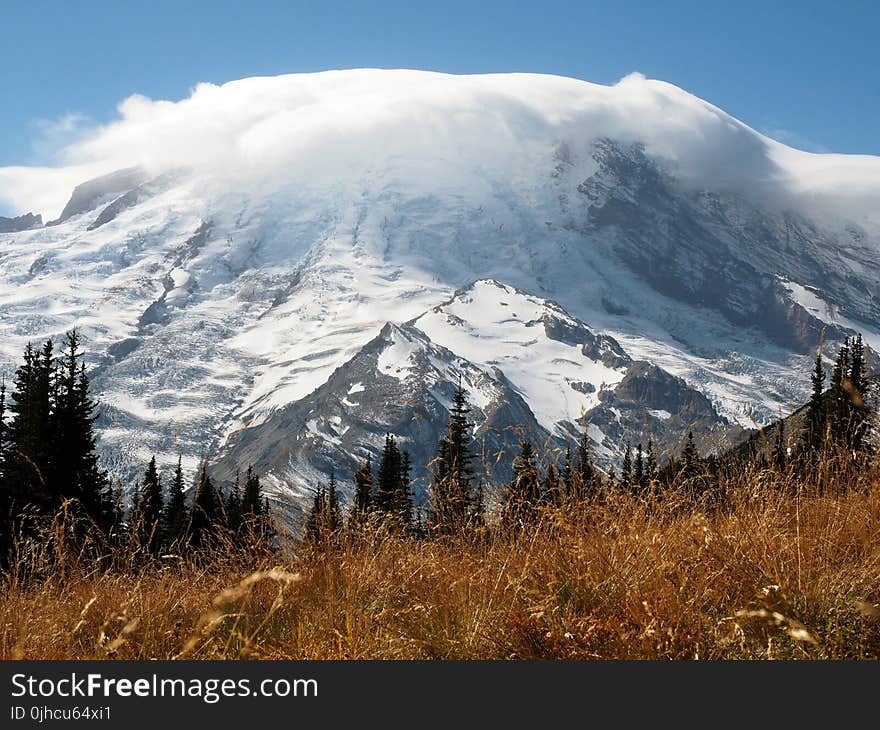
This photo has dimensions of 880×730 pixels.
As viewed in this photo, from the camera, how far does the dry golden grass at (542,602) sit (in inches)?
177

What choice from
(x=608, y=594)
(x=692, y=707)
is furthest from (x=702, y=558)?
(x=692, y=707)

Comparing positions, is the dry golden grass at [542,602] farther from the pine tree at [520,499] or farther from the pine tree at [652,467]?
the pine tree at [520,499]

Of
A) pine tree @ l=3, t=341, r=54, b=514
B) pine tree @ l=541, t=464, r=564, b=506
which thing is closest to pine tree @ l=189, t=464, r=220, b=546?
pine tree @ l=541, t=464, r=564, b=506

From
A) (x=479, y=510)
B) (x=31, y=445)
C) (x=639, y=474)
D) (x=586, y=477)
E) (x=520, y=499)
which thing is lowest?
(x=31, y=445)

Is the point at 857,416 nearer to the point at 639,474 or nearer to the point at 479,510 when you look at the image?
the point at 479,510

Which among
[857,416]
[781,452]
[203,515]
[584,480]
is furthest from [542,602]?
[203,515]

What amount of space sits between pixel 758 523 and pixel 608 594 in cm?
126

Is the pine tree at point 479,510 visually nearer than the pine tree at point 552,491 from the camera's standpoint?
No

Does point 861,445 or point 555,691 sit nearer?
point 555,691

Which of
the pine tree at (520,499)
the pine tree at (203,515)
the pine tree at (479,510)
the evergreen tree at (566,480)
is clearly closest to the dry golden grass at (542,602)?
the pine tree at (520,499)

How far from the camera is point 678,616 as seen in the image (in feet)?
14.6

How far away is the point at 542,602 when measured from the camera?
194 inches

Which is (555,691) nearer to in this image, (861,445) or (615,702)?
(615,702)

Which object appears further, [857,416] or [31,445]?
[31,445]
